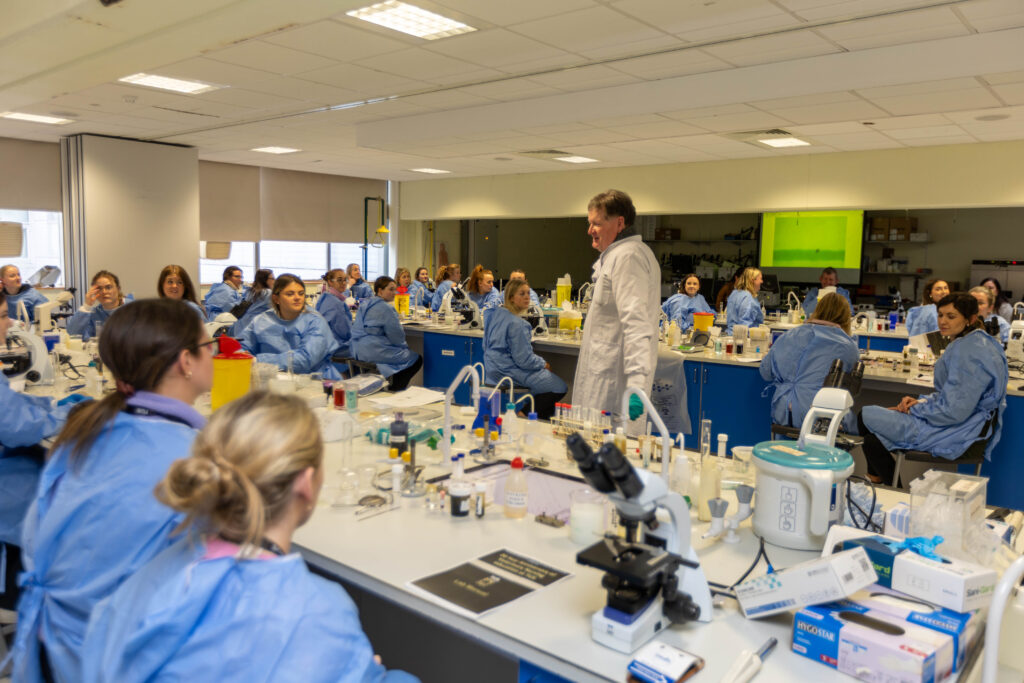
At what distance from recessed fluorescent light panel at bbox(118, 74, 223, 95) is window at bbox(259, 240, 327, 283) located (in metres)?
5.44

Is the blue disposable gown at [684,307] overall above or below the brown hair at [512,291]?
below

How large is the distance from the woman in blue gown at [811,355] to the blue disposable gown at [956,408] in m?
0.28

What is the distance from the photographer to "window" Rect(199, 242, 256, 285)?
422 inches

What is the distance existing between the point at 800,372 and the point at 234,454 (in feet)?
12.3

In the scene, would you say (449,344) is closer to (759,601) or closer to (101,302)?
(101,302)

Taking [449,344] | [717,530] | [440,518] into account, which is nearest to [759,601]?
[717,530]

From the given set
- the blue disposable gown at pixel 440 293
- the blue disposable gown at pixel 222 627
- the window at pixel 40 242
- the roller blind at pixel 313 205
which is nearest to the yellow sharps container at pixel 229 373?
the blue disposable gown at pixel 222 627

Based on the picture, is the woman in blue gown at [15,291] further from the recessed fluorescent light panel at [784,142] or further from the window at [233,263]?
the recessed fluorescent light panel at [784,142]

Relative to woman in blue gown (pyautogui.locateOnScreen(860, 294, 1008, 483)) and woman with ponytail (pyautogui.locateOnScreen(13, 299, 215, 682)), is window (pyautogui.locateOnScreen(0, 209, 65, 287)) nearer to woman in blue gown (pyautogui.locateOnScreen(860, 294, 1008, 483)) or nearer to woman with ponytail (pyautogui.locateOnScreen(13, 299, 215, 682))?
woman with ponytail (pyautogui.locateOnScreen(13, 299, 215, 682))

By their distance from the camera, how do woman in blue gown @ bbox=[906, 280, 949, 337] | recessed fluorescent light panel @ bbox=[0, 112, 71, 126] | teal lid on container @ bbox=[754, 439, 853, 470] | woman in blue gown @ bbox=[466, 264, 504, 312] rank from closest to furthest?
teal lid on container @ bbox=[754, 439, 853, 470] < woman in blue gown @ bbox=[906, 280, 949, 337] < recessed fluorescent light panel @ bbox=[0, 112, 71, 126] < woman in blue gown @ bbox=[466, 264, 504, 312]

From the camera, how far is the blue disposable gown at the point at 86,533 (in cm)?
148

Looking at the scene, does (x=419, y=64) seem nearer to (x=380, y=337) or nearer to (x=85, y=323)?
(x=380, y=337)

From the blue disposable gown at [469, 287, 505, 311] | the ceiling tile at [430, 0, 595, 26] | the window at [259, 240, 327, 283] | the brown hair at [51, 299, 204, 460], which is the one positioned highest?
the ceiling tile at [430, 0, 595, 26]

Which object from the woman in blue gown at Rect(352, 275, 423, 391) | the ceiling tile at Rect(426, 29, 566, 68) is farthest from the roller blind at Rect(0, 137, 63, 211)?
the ceiling tile at Rect(426, 29, 566, 68)
